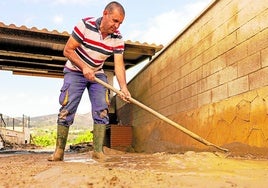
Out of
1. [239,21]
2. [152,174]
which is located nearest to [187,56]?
[239,21]

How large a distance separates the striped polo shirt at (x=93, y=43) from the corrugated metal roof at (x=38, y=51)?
3.50 meters

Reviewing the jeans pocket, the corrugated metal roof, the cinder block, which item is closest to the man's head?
the jeans pocket

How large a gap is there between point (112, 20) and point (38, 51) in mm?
5210

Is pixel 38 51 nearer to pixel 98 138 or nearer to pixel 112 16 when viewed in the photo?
pixel 98 138

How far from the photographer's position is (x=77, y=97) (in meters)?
3.37

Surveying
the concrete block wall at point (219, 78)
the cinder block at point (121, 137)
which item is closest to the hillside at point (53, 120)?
the cinder block at point (121, 137)

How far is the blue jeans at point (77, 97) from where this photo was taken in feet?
10.9

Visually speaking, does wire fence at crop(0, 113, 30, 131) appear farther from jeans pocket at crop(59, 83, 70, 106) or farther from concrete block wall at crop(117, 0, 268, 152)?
jeans pocket at crop(59, 83, 70, 106)

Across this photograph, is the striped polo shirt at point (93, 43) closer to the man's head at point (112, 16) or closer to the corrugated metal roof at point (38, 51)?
the man's head at point (112, 16)

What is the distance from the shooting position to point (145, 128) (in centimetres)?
648

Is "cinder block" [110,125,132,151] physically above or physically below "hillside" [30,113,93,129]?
above

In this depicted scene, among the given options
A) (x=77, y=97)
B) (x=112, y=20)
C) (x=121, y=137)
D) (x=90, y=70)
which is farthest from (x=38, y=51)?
(x=112, y=20)

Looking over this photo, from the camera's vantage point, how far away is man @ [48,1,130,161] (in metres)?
3.23

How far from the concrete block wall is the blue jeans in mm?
1280
